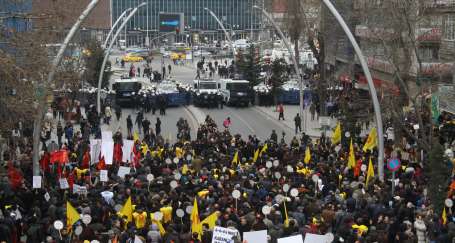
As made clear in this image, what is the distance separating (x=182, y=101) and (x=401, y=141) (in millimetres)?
27486

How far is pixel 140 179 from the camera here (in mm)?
24078

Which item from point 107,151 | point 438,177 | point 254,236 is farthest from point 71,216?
point 438,177

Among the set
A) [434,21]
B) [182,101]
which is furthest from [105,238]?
[182,101]

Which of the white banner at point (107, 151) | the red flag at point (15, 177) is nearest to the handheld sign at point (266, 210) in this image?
the red flag at point (15, 177)

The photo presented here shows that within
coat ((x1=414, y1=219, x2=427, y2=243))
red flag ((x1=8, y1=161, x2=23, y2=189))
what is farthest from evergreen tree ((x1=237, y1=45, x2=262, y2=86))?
coat ((x1=414, y1=219, x2=427, y2=243))

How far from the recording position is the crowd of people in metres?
18.3

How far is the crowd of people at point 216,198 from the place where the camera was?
18312 mm

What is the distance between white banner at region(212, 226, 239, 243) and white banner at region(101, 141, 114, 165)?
34.6ft

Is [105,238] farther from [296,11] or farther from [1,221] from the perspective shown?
[296,11]

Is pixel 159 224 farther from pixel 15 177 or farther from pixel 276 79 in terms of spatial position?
pixel 276 79

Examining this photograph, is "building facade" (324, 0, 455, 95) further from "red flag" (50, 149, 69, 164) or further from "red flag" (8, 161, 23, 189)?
"red flag" (8, 161, 23, 189)

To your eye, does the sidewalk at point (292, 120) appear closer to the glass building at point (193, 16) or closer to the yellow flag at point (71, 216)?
the yellow flag at point (71, 216)

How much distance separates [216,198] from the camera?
838 inches

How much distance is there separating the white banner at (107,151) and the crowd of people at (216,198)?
0.19 meters
